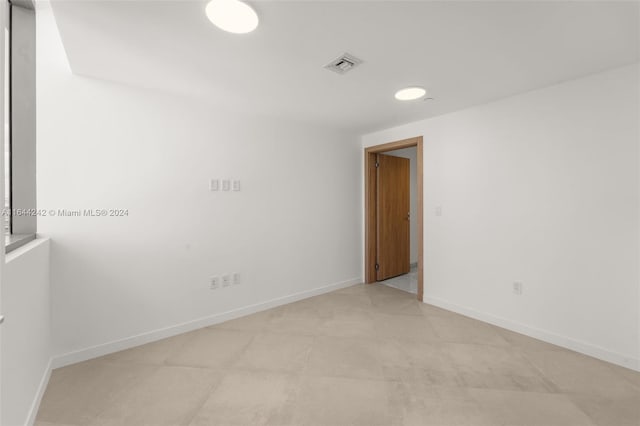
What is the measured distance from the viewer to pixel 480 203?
2758mm

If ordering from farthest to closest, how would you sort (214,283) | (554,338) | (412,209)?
(412,209) → (214,283) → (554,338)

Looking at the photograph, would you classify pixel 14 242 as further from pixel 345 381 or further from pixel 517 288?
pixel 517 288

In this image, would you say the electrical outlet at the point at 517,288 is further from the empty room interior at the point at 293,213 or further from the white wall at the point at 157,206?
the white wall at the point at 157,206

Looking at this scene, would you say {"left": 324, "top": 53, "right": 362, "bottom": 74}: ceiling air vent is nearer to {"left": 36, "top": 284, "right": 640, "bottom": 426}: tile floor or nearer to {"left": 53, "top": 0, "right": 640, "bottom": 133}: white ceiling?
{"left": 53, "top": 0, "right": 640, "bottom": 133}: white ceiling

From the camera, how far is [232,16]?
1.43 metres

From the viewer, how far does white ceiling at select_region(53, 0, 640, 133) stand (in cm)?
140

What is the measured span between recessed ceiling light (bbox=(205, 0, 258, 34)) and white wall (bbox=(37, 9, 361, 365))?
1234mm

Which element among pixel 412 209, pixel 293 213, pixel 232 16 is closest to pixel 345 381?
pixel 293 213

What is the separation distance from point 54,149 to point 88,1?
1.14 m

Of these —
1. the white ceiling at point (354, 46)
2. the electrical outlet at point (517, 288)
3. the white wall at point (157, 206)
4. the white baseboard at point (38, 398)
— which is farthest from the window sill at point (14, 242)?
the electrical outlet at point (517, 288)

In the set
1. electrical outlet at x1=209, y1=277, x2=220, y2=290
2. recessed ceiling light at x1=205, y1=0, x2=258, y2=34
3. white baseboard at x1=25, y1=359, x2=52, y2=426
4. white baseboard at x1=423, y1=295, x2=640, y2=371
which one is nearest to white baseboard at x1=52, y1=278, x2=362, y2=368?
white baseboard at x1=25, y1=359, x2=52, y2=426

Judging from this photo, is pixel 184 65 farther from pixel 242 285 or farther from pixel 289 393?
pixel 289 393

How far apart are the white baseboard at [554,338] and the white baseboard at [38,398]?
11.0 ft

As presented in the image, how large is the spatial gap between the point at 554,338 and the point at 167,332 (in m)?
3.31
